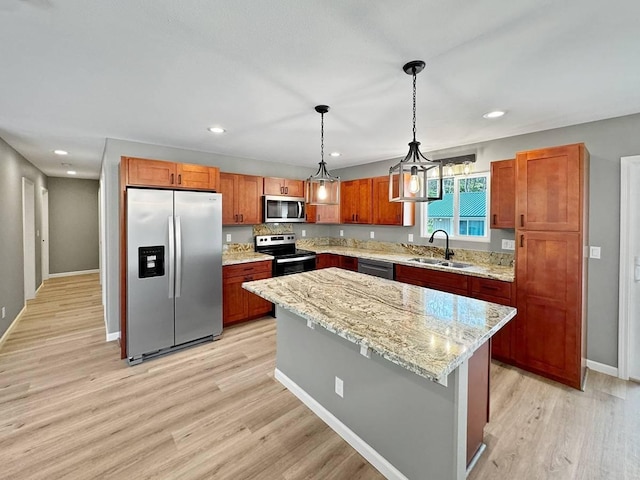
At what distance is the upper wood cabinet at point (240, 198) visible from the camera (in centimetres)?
430

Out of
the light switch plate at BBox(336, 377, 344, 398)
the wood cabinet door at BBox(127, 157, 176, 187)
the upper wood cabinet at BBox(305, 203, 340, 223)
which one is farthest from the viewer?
the upper wood cabinet at BBox(305, 203, 340, 223)

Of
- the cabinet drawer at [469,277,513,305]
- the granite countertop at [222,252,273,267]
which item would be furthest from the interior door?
the cabinet drawer at [469,277,513,305]

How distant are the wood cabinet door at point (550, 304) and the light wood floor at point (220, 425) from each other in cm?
→ 18

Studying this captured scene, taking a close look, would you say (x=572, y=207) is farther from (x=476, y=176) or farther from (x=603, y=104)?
(x=476, y=176)

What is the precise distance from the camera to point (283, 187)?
493cm

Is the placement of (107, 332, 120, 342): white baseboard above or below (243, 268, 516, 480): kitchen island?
below

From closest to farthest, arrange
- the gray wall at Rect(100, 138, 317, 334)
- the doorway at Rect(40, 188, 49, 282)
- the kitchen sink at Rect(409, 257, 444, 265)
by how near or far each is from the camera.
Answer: the gray wall at Rect(100, 138, 317, 334) < the kitchen sink at Rect(409, 257, 444, 265) < the doorway at Rect(40, 188, 49, 282)

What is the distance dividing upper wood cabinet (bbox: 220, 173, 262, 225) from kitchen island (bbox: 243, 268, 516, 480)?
218cm

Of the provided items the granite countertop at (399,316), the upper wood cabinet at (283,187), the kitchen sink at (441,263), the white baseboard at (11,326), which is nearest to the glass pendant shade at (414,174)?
the granite countertop at (399,316)

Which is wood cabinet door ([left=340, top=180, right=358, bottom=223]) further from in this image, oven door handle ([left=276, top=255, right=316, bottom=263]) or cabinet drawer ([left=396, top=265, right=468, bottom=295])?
cabinet drawer ([left=396, top=265, right=468, bottom=295])

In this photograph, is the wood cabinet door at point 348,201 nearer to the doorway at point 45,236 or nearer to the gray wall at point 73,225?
the doorway at point 45,236

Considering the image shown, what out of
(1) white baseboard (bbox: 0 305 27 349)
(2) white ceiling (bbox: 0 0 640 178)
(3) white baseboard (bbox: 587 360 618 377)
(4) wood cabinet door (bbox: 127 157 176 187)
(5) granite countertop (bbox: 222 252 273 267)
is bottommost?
(3) white baseboard (bbox: 587 360 618 377)

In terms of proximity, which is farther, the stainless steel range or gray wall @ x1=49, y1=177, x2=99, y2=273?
gray wall @ x1=49, y1=177, x2=99, y2=273

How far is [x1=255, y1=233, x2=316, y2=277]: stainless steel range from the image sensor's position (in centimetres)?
446
